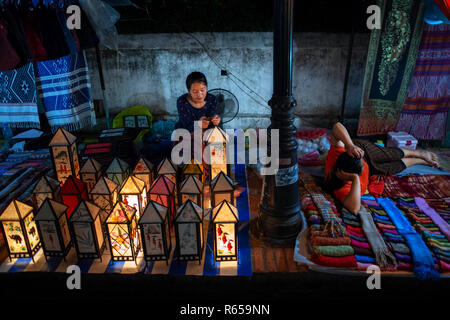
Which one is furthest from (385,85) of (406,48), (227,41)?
(227,41)

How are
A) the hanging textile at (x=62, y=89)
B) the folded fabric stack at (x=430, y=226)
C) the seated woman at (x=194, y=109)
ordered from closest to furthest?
the folded fabric stack at (x=430, y=226)
the seated woman at (x=194, y=109)
the hanging textile at (x=62, y=89)

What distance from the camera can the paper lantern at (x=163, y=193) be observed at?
11.1ft

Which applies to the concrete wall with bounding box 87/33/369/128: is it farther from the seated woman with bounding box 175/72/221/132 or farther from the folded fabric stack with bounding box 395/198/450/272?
the folded fabric stack with bounding box 395/198/450/272

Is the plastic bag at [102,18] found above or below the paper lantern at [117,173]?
above

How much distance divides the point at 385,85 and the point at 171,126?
4427mm

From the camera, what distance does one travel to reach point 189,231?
296cm

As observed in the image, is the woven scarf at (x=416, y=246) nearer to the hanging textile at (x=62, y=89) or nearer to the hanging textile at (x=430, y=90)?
the hanging textile at (x=430, y=90)

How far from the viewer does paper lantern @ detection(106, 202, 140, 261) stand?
293 centimetres

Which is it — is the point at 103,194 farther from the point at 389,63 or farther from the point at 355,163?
the point at 389,63

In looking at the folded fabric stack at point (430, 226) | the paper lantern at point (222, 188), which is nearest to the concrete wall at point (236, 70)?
the folded fabric stack at point (430, 226)

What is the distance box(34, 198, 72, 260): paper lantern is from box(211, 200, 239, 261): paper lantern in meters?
1.43

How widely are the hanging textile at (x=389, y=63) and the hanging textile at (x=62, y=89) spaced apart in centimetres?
527

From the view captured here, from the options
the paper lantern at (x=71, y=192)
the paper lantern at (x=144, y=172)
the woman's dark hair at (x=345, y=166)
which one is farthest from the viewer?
the woman's dark hair at (x=345, y=166)
